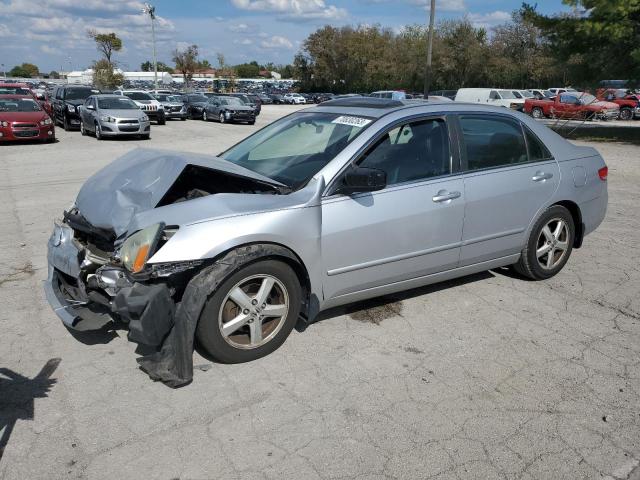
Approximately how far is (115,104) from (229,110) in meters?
9.41

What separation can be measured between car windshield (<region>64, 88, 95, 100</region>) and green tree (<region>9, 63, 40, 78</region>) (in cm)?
15009

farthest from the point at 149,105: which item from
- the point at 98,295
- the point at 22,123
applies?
the point at 98,295

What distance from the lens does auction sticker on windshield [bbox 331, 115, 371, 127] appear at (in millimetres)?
4068

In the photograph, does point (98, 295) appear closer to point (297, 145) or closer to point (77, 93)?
point (297, 145)

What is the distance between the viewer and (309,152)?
4.18m

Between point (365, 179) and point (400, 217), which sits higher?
point (365, 179)

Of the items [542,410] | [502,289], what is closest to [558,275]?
[502,289]

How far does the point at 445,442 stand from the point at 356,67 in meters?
71.5

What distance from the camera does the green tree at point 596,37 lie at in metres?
18.7

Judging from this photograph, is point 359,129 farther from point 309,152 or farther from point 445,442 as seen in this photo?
point 445,442

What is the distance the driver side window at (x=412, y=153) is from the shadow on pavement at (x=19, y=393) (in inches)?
99.4

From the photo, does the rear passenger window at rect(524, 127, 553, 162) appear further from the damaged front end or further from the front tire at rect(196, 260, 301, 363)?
the damaged front end

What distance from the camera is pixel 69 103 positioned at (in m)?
21.6

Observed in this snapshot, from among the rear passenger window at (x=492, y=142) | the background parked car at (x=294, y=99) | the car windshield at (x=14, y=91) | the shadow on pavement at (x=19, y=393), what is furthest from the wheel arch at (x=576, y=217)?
the background parked car at (x=294, y=99)
